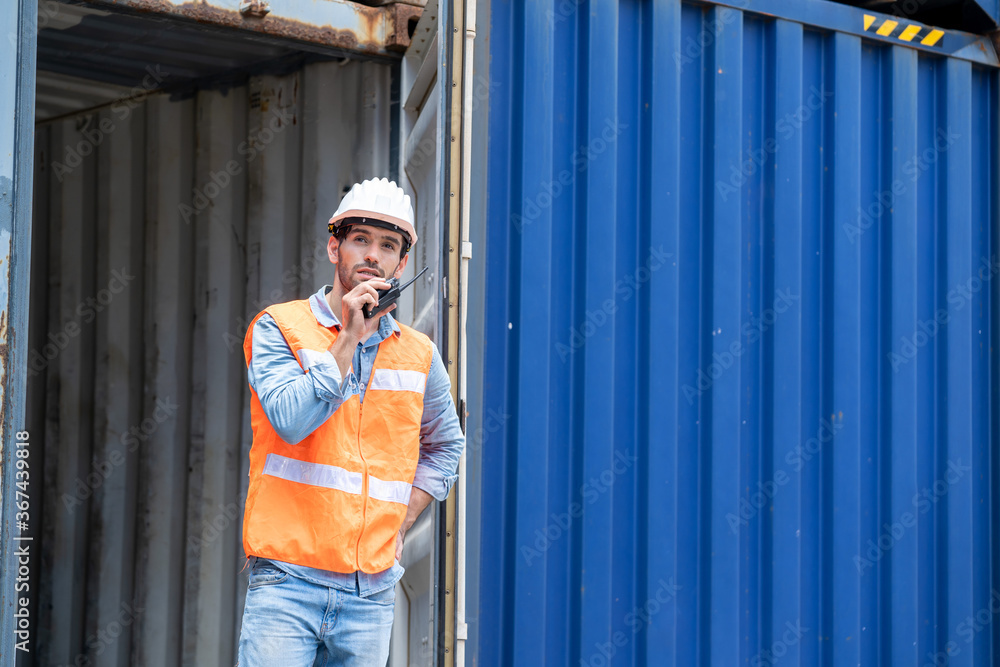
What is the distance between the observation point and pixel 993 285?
4.43 m

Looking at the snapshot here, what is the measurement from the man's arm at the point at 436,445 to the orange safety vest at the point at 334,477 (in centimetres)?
16

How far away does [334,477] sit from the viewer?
248 centimetres

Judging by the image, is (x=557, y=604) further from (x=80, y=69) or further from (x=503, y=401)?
(x=80, y=69)

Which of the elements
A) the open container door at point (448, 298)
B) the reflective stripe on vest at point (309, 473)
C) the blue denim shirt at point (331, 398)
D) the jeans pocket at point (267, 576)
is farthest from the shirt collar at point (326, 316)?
the jeans pocket at point (267, 576)

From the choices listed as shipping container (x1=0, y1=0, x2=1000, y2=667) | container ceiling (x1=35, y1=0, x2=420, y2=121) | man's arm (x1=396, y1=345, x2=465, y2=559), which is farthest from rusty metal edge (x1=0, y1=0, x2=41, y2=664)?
man's arm (x1=396, y1=345, x2=465, y2=559)

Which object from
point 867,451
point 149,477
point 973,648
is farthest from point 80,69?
point 973,648

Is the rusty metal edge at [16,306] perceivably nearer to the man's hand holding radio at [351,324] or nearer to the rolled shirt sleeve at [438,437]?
the man's hand holding radio at [351,324]

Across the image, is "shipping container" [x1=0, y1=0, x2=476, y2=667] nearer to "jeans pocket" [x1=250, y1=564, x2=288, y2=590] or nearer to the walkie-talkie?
the walkie-talkie

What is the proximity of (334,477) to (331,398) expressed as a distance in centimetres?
24

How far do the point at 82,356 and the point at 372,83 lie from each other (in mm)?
2331

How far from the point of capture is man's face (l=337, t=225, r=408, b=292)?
2.61m

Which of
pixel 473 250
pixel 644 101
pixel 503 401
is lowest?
pixel 503 401

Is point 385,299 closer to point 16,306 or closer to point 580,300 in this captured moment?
point 16,306

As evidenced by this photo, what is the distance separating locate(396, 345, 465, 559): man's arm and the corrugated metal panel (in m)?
0.44
